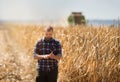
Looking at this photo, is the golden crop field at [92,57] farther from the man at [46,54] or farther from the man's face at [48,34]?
the man's face at [48,34]

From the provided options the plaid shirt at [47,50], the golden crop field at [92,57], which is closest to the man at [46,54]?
the plaid shirt at [47,50]

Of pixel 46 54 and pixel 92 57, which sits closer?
pixel 46 54

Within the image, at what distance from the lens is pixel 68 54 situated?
10359mm

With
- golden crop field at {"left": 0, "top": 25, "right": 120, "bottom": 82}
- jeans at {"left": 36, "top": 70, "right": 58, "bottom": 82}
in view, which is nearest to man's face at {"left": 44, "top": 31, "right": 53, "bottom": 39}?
jeans at {"left": 36, "top": 70, "right": 58, "bottom": 82}

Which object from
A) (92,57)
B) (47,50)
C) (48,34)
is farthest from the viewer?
(92,57)

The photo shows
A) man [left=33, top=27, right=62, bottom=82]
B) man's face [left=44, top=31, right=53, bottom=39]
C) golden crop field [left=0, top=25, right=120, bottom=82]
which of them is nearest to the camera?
man's face [left=44, top=31, right=53, bottom=39]

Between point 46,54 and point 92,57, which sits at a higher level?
point 46,54

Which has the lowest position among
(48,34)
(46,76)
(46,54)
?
(46,76)

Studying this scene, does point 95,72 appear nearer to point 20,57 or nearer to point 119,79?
point 119,79

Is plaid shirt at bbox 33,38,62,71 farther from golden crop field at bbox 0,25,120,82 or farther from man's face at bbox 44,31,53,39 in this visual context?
golden crop field at bbox 0,25,120,82

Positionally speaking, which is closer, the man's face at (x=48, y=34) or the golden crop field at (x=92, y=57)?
the man's face at (x=48, y=34)

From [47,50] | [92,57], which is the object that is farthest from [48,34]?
[92,57]

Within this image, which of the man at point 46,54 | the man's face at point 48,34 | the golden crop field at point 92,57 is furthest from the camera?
the golden crop field at point 92,57

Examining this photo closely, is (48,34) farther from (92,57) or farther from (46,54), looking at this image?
(92,57)
